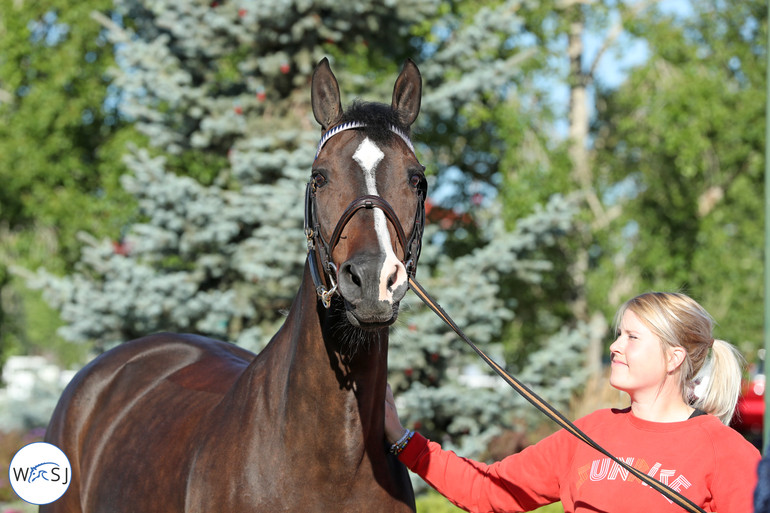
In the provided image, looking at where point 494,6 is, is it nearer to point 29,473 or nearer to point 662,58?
point 662,58

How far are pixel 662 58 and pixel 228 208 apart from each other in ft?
A: 32.0

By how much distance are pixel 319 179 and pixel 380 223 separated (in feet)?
1.18

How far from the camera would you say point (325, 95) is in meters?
2.95

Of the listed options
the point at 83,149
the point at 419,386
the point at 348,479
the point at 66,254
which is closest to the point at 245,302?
the point at 419,386

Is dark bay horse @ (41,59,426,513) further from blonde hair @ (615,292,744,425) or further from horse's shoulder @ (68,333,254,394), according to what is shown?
horse's shoulder @ (68,333,254,394)

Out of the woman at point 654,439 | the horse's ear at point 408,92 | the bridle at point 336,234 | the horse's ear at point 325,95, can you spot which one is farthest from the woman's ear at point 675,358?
the horse's ear at point 325,95

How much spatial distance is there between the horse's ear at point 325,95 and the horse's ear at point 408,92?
22 centimetres

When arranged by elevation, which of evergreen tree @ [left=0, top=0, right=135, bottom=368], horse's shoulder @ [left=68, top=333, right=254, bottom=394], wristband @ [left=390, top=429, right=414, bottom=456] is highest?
evergreen tree @ [left=0, top=0, right=135, bottom=368]

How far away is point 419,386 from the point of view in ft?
24.4

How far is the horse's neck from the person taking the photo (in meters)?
2.63
